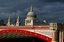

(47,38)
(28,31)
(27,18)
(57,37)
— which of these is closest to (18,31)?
(28,31)

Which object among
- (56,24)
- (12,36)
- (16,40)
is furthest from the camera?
(16,40)

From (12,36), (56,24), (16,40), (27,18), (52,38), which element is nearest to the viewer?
(56,24)

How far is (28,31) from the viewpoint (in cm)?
5241

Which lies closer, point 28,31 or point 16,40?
point 28,31

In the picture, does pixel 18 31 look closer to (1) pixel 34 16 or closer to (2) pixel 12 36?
(2) pixel 12 36

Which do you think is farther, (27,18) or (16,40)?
(27,18)

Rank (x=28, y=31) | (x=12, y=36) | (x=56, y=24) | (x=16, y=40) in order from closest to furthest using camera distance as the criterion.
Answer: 1. (x=56, y=24)
2. (x=28, y=31)
3. (x=12, y=36)
4. (x=16, y=40)

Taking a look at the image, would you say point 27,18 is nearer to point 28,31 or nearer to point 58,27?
point 28,31

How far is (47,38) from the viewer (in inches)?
2018

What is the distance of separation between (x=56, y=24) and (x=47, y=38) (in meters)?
5.79

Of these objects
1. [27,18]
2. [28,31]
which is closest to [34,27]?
[28,31]

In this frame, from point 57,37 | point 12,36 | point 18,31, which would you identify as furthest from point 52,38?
point 12,36

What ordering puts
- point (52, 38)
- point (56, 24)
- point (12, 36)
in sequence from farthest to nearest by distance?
point (12, 36) → point (52, 38) → point (56, 24)

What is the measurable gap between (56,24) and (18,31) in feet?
30.1
